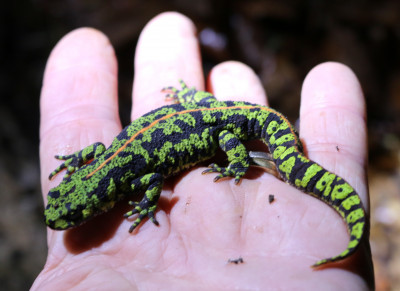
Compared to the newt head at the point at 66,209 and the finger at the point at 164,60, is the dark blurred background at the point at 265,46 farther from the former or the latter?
the newt head at the point at 66,209

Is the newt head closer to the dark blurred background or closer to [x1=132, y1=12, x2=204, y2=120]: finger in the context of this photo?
[x1=132, y1=12, x2=204, y2=120]: finger

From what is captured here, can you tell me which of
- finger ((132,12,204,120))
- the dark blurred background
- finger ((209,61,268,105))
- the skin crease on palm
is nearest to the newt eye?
the skin crease on palm

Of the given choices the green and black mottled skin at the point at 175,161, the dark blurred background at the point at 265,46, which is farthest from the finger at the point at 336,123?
the dark blurred background at the point at 265,46

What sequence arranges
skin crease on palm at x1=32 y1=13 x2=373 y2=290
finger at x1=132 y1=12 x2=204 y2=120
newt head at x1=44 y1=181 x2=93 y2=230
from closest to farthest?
skin crease on palm at x1=32 y1=13 x2=373 y2=290 < newt head at x1=44 y1=181 x2=93 y2=230 < finger at x1=132 y1=12 x2=204 y2=120

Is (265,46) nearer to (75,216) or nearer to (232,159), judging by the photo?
(232,159)

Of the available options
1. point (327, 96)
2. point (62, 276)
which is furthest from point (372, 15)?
point (62, 276)

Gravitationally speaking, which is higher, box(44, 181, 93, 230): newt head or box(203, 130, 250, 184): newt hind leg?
box(203, 130, 250, 184): newt hind leg
